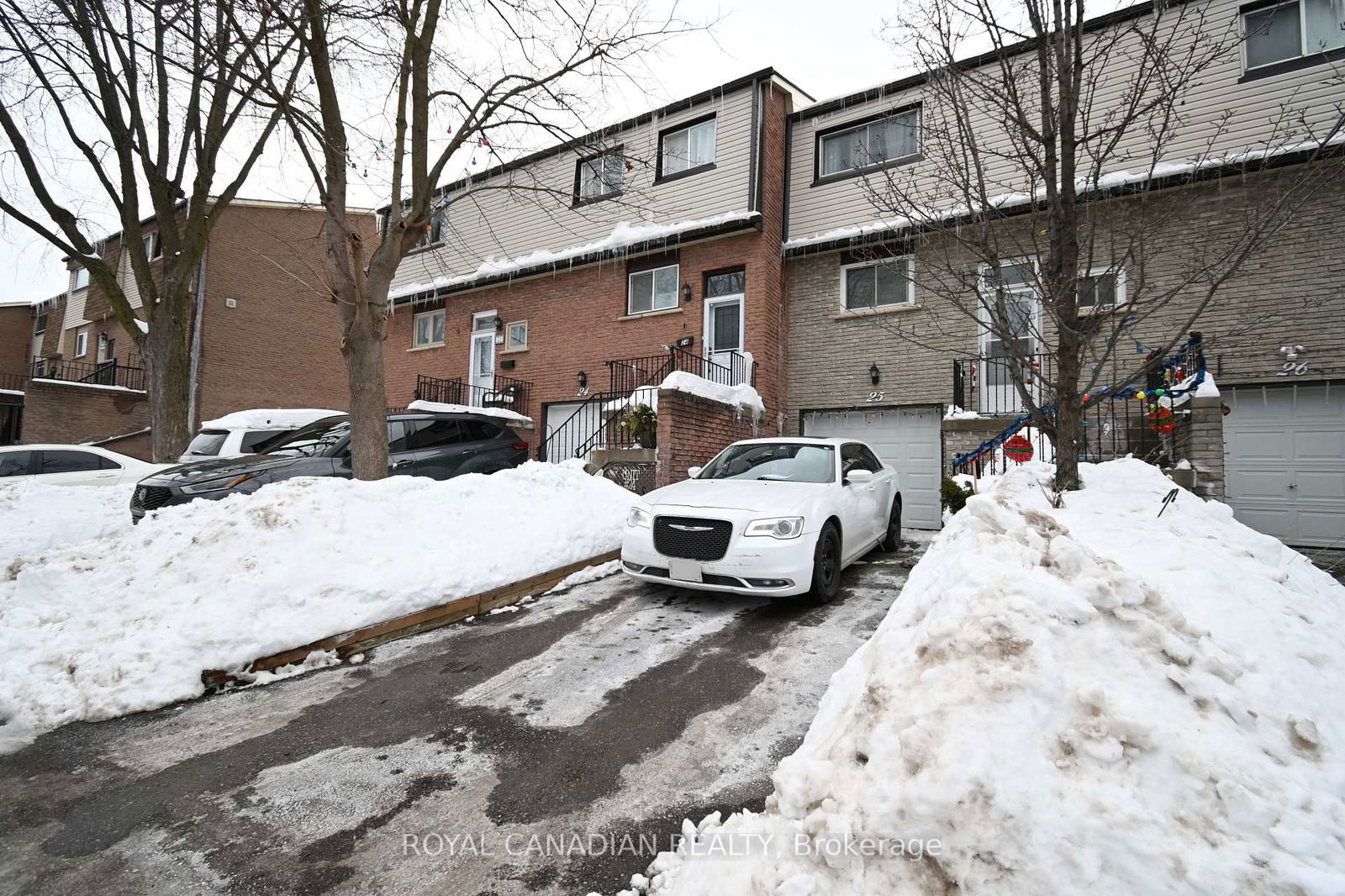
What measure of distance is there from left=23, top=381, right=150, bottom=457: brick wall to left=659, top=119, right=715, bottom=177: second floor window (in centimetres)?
1946

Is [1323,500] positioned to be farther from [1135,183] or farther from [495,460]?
[495,460]

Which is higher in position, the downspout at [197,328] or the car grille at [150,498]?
the downspout at [197,328]

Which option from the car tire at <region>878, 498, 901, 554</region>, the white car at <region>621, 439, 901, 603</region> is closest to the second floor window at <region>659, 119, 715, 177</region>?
the car tire at <region>878, 498, 901, 554</region>

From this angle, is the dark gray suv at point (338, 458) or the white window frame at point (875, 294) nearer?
the dark gray suv at point (338, 458)

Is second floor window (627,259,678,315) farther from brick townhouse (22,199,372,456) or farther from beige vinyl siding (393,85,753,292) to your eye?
brick townhouse (22,199,372,456)

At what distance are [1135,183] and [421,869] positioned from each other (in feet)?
37.9

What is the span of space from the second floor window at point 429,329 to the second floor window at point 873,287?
11.1m

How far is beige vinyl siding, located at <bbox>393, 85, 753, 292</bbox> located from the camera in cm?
1223

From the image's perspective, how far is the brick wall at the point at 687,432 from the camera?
9.21 meters

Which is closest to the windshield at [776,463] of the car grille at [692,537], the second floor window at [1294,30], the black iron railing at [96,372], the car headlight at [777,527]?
the car headlight at [777,527]

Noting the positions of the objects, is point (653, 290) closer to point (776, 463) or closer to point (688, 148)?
point (688, 148)

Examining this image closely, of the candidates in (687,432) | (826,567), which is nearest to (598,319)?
(687,432)

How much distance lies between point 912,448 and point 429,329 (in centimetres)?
1340

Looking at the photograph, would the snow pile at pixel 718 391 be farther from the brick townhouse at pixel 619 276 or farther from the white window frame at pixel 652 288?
the white window frame at pixel 652 288
